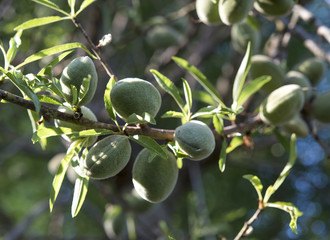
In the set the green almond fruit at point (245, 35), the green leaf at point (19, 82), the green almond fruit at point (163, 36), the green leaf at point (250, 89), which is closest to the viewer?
the green leaf at point (19, 82)

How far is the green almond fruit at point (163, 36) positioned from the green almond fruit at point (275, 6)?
115 cm

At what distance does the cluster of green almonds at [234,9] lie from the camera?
106 centimetres

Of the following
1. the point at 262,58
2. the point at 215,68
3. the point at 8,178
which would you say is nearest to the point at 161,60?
the point at 215,68

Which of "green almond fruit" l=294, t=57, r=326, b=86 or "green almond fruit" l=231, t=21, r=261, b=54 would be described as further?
"green almond fruit" l=231, t=21, r=261, b=54

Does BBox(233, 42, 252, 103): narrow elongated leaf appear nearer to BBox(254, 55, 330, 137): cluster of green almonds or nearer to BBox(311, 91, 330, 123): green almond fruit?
BBox(254, 55, 330, 137): cluster of green almonds

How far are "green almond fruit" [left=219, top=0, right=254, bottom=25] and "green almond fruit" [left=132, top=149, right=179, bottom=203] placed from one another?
18.6 inches

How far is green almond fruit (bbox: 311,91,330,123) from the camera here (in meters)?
1.33

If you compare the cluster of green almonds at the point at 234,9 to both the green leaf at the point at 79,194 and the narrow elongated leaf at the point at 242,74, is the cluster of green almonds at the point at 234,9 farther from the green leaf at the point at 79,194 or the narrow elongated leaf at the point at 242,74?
the green leaf at the point at 79,194

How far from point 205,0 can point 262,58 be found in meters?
0.32

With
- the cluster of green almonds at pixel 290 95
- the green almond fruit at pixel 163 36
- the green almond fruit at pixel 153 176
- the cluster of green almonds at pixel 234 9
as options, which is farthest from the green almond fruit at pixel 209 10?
the green almond fruit at pixel 163 36

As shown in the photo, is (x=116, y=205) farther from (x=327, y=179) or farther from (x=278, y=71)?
(x=327, y=179)

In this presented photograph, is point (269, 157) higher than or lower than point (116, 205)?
lower

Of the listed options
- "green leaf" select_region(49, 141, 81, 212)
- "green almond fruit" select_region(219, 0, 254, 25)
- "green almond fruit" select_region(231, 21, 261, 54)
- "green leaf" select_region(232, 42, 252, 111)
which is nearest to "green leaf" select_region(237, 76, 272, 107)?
"green leaf" select_region(232, 42, 252, 111)

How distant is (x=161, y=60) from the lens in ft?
8.66
